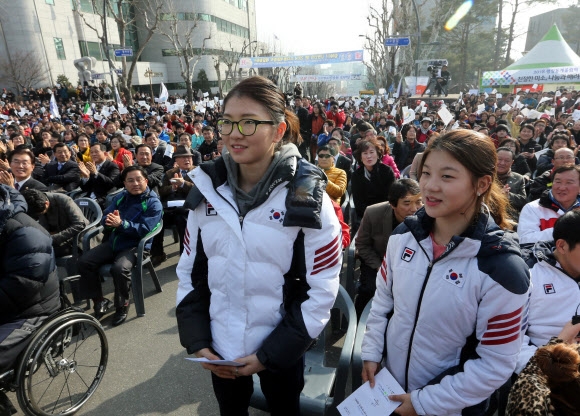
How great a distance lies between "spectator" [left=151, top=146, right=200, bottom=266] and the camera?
5133 millimetres

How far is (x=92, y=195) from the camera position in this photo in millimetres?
5852

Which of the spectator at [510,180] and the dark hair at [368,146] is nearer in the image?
the spectator at [510,180]

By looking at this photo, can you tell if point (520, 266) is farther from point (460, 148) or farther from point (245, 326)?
point (245, 326)

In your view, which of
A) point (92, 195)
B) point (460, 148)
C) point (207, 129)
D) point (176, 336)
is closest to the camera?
point (460, 148)

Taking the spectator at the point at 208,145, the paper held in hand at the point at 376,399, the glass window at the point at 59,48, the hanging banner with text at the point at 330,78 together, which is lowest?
the paper held in hand at the point at 376,399

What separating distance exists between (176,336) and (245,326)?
7.60ft

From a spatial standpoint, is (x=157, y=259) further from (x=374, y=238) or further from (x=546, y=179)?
(x=546, y=179)

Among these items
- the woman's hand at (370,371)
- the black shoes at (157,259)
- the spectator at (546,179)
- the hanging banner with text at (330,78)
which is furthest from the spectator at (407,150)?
the hanging banner with text at (330,78)

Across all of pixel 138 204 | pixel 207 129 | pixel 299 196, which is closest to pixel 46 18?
pixel 207 129

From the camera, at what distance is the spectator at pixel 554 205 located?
325 cm

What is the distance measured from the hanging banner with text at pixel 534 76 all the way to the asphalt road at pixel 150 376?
22.8 m

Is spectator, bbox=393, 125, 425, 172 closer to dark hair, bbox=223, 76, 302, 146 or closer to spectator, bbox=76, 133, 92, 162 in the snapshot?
spectator, bbox=76, 133, 92, 162

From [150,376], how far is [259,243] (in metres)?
2.27

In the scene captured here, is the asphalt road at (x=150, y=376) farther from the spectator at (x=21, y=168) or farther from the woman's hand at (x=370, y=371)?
the spectator at (x=21, y=168)
